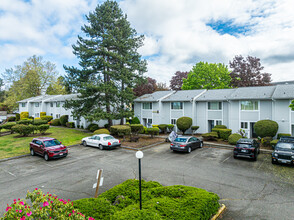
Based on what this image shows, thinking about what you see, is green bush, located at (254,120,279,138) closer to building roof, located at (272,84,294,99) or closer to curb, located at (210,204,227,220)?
building roof, located at (272,84,294,99)

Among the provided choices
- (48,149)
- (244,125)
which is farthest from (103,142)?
(244,125)

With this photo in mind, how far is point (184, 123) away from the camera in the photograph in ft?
84.5

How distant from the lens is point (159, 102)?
1153 inches

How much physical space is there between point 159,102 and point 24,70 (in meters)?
41.5

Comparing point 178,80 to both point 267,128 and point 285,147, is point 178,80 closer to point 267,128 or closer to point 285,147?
point 267,128

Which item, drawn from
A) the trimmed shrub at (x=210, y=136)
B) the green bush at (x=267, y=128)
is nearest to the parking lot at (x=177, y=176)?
the green bush at (x=267, y=128)

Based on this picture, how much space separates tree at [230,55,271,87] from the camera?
125 ft

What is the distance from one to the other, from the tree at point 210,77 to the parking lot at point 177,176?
91.2 ft

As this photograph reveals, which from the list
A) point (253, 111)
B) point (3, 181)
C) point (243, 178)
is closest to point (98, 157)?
point (3, 181)

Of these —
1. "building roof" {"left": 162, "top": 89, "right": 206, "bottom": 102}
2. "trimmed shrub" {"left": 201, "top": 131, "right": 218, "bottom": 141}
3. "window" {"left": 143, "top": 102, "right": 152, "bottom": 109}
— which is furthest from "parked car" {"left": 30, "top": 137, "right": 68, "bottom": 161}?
"building roof" {"left": 162, "top": 89, "right": 206, "bottom": 102}

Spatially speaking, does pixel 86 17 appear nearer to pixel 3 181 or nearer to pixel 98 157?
pixel 98 157

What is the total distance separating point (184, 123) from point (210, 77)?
2057cm

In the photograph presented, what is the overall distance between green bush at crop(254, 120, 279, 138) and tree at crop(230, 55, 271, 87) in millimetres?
22404

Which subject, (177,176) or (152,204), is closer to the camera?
(152,204)
